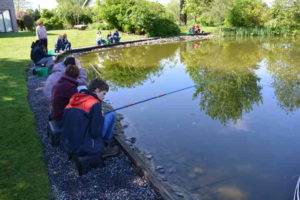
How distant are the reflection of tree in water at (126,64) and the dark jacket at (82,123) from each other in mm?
5887

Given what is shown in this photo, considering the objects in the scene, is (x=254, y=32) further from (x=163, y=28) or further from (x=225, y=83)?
(x=225, y=83)

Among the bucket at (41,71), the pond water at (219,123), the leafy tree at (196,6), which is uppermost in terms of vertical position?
the leafy tree at (196,6)

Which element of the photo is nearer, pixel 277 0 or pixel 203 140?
pixel 203 140

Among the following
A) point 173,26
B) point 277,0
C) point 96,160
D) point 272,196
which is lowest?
point 272,196

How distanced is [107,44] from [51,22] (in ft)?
49.1

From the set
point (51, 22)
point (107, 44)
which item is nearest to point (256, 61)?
point (107, 44)

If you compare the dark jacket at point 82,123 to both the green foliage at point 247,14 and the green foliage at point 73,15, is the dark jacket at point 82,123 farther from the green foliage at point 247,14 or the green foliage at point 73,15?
the green foliage at point 73,15

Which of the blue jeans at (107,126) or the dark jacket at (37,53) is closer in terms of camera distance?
the blue jeans at (107,126)

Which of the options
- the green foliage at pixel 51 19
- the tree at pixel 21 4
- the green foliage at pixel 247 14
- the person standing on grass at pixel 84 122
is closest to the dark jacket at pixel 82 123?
the person standing on grass at pixel 84 122

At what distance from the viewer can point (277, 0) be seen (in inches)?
1058

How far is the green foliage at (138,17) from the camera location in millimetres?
23609

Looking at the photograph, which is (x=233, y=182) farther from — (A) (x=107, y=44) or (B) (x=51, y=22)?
(B) (x=51, y=22)

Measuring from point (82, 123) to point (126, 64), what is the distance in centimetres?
1001

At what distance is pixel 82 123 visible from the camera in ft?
12.0
